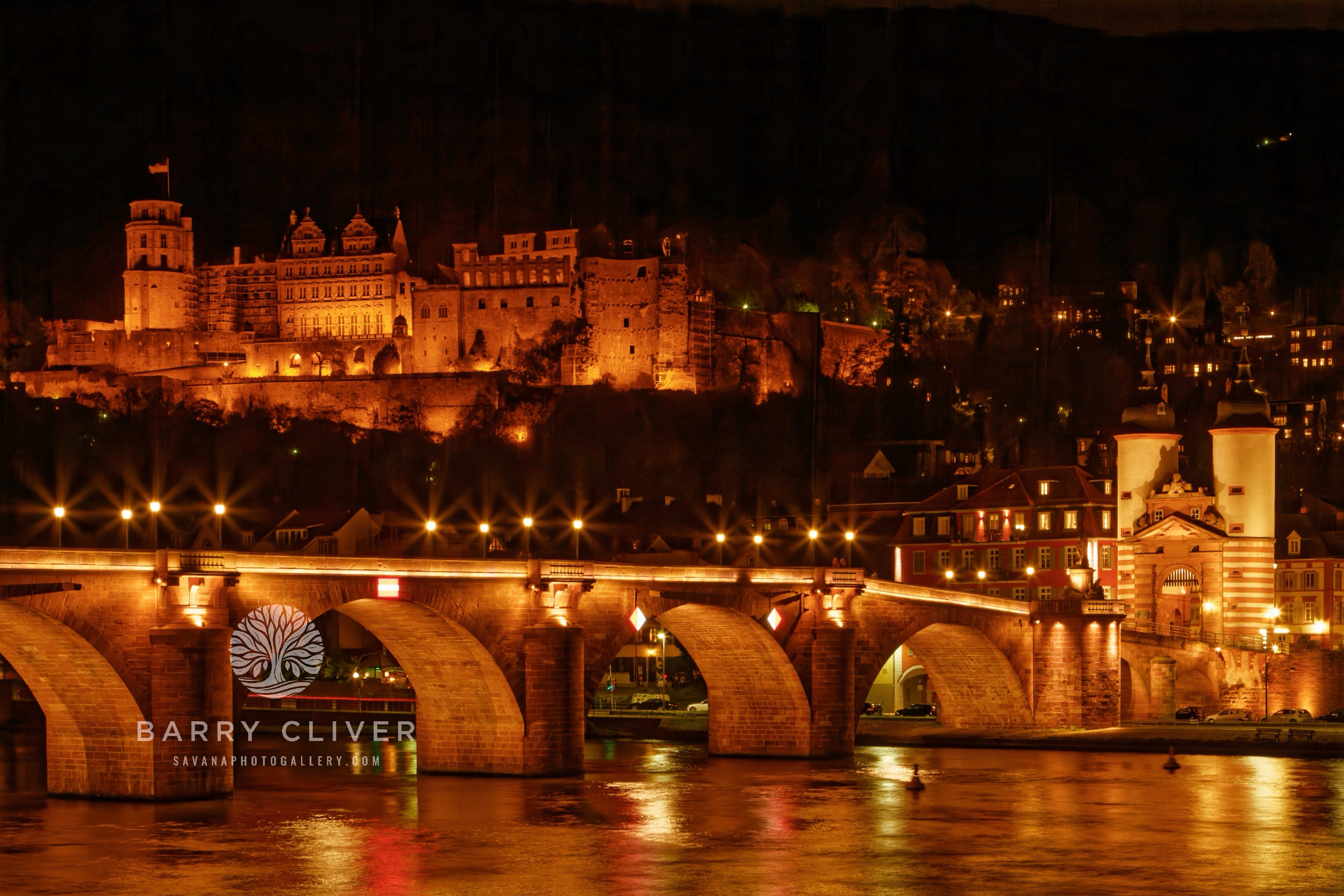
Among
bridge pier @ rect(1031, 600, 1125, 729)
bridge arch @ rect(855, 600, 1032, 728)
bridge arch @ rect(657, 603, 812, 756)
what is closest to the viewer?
bridge arch @ rect(657, 603, 812, 756)

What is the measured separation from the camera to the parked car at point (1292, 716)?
7612 cm

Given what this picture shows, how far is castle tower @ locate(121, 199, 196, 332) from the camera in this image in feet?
513

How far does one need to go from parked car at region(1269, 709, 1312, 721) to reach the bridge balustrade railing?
3.17 meters

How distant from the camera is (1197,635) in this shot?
81.6 meters

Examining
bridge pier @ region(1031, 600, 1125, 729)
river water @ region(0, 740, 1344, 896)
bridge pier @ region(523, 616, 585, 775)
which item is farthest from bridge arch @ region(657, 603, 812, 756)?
bridge pier @ region(1031, 600, 1125, 729)

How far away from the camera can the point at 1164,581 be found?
84000mm

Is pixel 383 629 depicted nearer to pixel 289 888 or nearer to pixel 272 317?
pixel 289 888

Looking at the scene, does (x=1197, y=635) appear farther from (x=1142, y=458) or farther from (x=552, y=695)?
(x=552, y=695)

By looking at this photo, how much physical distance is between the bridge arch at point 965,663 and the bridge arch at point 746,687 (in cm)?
430

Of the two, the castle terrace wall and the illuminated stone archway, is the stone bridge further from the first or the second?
the castle terrace wall

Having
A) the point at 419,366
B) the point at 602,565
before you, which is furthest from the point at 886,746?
the point at 419,366

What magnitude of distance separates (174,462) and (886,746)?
69576 millimetres

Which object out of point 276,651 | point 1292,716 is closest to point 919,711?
point 1292,716

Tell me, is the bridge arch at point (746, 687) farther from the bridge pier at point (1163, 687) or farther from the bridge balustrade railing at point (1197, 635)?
the bridge balustrade railing at point (1197, 635)
